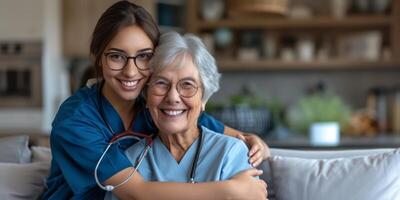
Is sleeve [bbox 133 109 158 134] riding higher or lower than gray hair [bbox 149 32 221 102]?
lower

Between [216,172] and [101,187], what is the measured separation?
1.12 ft

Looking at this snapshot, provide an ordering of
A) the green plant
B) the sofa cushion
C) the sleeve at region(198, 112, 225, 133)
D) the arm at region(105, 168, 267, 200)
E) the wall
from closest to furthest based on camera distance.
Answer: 1. the arm at region(105, 168, 267, 200)
2. the sleeve at region(198, 112, 225, 133)
3. the sofa cushion
4. the green plant
5. the wall

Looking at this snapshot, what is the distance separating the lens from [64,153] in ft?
5.67

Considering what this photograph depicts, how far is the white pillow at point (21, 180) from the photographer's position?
2.13m

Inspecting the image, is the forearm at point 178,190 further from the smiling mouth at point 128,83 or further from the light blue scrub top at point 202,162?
the smiling mouth at point 128,83

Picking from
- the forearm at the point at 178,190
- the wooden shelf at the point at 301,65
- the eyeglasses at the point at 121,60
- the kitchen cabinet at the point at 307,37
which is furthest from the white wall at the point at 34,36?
the forearm at the point at 178,190

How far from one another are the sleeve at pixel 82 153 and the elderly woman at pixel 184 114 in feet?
0.44

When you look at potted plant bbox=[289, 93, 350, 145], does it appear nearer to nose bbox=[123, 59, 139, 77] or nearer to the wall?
nose bbox=[123, 59, 139, 77]

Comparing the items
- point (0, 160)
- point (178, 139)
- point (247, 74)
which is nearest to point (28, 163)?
point (0, 160)

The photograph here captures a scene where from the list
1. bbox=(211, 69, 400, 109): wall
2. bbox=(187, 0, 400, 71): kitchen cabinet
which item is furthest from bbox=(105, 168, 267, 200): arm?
bbox=(211, 69, 400, 109): wall

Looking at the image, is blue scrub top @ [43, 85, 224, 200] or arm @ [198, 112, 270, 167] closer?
blue scrub top @ [43, 85, 224, 200]

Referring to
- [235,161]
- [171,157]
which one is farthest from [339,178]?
[171,157]

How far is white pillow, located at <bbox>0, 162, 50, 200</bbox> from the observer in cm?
213

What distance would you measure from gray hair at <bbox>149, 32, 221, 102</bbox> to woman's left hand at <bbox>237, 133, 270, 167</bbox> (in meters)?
0.27
